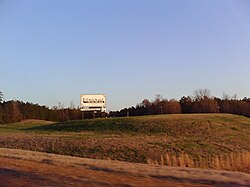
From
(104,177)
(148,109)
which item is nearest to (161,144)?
(104,177)

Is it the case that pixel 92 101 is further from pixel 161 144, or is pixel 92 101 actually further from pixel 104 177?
pixel 104 177

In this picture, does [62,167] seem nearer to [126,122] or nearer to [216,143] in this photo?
[216,143]

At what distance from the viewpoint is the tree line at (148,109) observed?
106 m

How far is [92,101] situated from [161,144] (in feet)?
177

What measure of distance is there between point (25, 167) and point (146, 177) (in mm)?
4198

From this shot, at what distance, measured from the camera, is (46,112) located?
125m

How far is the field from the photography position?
26.6 meters

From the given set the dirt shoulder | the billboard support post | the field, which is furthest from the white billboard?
the dirt shoulder

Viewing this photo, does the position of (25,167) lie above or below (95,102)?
below

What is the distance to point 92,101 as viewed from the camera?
3383 inches

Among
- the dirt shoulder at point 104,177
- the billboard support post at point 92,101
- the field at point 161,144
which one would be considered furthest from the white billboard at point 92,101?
the dirt shoulder at point 104,177

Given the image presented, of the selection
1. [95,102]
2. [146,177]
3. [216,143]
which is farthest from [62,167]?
[95,102]

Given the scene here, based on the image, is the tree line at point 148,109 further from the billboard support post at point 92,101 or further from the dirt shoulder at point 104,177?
the dirt shoulder at point 104,177

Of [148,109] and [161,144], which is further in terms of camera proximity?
[148,109]
